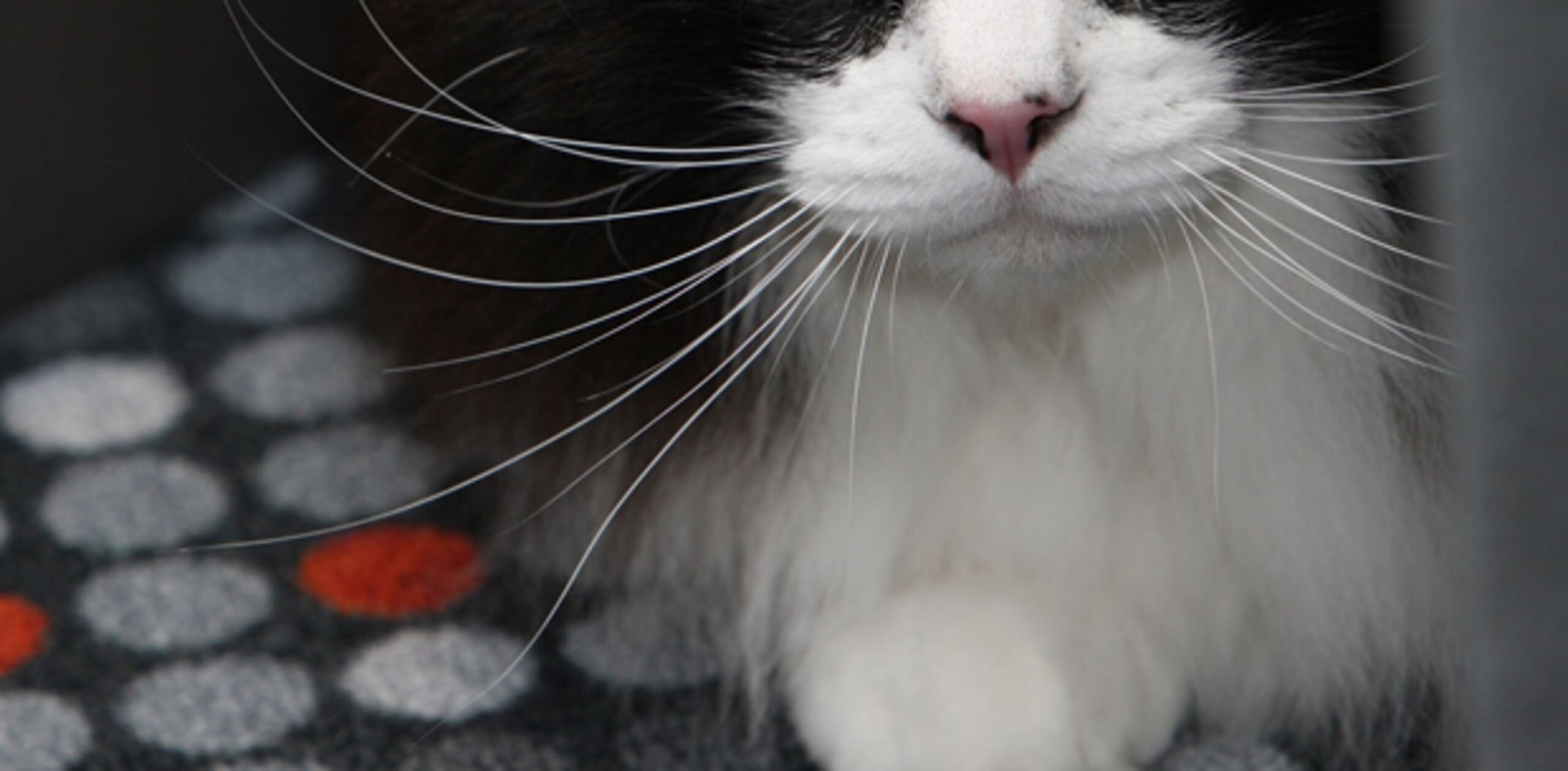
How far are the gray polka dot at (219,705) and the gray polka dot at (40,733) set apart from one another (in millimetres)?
26

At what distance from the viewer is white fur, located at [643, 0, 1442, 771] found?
2.73 ft

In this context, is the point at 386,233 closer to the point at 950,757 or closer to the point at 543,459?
the point at 543,459

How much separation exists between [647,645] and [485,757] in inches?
4.5

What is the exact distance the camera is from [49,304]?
136 centimetres

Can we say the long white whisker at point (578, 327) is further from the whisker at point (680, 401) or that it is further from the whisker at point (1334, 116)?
the whisker at point (1334, 116)

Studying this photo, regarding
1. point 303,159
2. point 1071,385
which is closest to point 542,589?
point 1071,385

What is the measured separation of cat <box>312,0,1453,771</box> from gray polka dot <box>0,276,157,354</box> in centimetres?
44

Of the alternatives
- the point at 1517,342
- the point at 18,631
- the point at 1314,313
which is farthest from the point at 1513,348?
the point at 18,631

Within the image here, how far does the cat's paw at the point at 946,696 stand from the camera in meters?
0.88

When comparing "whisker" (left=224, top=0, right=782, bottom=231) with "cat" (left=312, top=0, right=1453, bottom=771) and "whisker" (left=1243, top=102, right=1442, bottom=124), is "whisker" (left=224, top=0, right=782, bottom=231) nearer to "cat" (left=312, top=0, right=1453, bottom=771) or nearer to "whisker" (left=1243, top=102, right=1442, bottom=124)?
"cat" (left=312, top=0, right=1453, bottom=771)

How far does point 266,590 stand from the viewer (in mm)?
1099

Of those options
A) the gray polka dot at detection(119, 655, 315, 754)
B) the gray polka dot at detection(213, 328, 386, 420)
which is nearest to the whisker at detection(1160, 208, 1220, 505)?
the gray polka dot at detection(119, 655, 315, 754)

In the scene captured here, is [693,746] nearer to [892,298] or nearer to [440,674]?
[440,674]

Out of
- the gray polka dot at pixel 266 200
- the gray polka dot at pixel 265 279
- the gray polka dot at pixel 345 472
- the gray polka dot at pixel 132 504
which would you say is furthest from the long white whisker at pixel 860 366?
the gray polka dot at pixel 266 200
